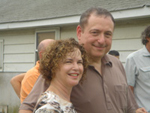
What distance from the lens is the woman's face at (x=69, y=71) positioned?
1.85 meters

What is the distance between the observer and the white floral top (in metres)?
1.61

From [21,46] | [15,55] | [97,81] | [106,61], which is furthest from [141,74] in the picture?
[15,55]

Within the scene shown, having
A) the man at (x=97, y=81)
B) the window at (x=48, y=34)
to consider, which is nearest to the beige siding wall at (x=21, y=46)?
the window at (x=48, y=34)

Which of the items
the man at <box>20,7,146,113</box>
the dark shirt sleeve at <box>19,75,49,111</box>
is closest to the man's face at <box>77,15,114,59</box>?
the man at <box>20,7,146,113</box>

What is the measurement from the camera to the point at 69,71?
1854 millimetres

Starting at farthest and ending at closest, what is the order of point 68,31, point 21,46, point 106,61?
point 21,46 → point 68,31 → point 106,61

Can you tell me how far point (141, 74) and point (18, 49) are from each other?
5907 millimetres

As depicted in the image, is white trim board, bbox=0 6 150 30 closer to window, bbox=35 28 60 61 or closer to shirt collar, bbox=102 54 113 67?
window, bbox=35 28 60 61

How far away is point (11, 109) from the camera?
841 centimetres

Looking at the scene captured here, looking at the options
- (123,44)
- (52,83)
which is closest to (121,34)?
(123,44)

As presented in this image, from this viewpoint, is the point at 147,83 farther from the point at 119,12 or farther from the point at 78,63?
the point at 119,12

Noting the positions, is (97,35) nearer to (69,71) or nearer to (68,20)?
(69,71)

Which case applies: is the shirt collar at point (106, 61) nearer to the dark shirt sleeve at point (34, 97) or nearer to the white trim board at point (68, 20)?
the dark shirt sleeve at point (34, 97)

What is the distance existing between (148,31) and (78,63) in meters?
2.18
